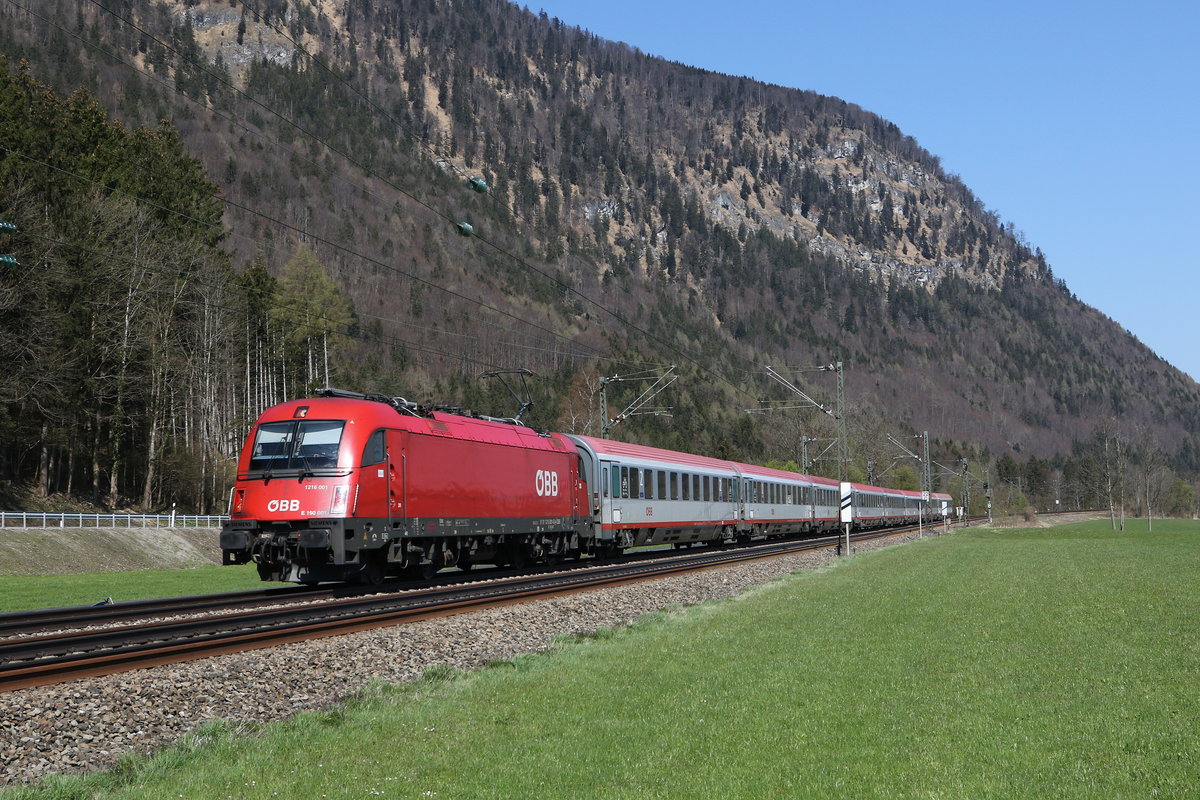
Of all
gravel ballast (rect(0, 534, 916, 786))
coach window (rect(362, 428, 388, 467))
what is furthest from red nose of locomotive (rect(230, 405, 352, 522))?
gravel ballast (rect(0, 534, 916, 786))

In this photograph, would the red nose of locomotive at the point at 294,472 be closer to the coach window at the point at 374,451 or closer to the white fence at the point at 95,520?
the coach window at the point at 374,451

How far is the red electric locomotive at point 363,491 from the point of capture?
21.9 meters

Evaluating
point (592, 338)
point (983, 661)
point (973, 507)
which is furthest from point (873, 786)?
point (592, 338)

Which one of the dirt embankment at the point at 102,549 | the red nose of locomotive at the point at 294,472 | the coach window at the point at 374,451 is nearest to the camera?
the red nose of locomotive at the point at 294,472

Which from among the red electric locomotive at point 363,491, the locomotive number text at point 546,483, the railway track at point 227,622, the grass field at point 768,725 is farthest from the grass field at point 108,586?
the grass field at point 768,725

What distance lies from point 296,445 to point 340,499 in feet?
5.70

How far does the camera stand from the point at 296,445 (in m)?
22.6

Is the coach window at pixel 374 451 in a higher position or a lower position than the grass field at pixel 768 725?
higher

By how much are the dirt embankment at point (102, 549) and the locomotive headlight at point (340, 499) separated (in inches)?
753

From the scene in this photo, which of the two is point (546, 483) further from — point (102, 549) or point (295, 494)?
point (102, 549)

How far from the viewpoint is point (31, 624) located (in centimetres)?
1772

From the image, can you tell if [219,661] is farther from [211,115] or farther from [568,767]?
[211,115]

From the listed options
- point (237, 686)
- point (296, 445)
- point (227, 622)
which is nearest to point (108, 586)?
point (296, 445)

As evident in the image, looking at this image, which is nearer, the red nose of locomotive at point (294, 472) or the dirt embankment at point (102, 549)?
the red nose of locomotive at point (294, 472)
